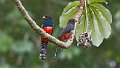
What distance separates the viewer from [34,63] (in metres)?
8.80

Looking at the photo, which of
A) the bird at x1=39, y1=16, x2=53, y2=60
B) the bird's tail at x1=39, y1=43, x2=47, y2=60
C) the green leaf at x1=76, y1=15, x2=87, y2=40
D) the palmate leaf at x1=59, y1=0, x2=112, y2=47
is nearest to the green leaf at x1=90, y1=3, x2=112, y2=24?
the palmate leaf at x1=59, y1=0, x2=112, y2=47

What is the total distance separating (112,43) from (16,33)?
227 centimetres

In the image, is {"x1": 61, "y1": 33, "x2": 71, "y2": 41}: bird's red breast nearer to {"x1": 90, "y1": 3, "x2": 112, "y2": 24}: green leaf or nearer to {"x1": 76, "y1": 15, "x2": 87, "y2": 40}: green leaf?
{"x1": 76, "y1": 15, "x2": 87, "y2": 40}: green leaf

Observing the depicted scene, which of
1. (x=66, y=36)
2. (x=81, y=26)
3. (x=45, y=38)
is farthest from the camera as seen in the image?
(x=81, y=26)

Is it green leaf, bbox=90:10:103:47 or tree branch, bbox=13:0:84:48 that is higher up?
green leaf, bbox=90:10:103:47

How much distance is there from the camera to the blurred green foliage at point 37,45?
817 cm

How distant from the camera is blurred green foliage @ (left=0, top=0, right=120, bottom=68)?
26.8ft

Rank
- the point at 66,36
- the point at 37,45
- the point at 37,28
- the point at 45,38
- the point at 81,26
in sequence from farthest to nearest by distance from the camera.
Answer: the point at 37,45, the point at 81,26, the point at 66,36, the point at 45,38, the point at 37,28

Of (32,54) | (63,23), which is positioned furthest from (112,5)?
(63,23)

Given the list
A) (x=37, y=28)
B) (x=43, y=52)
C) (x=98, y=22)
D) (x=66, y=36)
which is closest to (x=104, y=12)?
(x=98, y=22)

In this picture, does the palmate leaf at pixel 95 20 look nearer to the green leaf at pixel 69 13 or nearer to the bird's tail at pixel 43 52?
the green leaf at pixel 69 13

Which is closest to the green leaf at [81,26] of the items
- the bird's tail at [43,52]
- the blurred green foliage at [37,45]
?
the bird's tail at [43,52]

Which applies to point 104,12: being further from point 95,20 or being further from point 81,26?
point 81,26

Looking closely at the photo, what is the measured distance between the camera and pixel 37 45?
9.16 metres
